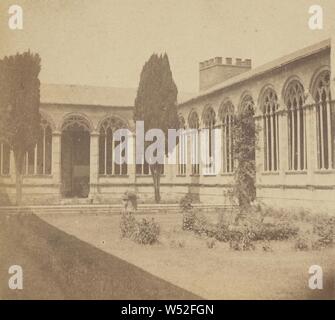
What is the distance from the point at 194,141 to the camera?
22.9 m

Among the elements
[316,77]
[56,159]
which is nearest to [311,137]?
[316,77]

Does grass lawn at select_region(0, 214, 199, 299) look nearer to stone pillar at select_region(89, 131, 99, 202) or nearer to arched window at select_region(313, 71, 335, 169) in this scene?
arched window at select_region(313, 71, 335, 169)

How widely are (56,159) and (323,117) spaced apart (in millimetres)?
16238

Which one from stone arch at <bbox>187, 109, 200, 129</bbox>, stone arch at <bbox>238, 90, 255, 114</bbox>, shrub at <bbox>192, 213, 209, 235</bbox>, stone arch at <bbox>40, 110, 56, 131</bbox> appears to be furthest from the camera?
stone arch at <bbox>40, 110, 56, 131</bbox>

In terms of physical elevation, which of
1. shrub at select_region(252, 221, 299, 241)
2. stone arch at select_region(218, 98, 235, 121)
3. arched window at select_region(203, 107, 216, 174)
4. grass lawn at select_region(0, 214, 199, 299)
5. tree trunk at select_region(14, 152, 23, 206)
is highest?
stone arch at select_region(218, 98, 235, 121)

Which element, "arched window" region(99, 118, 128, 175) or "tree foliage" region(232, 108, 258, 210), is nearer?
"tree foliage" region(232, 108, 258, 210)

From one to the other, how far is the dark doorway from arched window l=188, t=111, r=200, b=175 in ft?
25.8

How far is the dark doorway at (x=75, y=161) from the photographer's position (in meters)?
31.2

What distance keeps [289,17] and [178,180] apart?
13254 millimetres

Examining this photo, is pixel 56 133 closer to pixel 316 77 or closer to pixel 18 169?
pixel 18 169

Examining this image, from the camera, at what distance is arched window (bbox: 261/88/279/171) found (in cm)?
2059

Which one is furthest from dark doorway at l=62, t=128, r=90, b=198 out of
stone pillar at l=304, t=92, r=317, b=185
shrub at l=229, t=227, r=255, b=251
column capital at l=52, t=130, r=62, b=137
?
shrub at l=229, t=227, r=255, b=251

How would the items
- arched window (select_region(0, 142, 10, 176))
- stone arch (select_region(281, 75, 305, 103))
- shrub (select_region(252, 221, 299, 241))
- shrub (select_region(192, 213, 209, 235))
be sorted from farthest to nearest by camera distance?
stone arch (select_region(281, 75, 305, 103)), arched window (select_region(0, 142, 10, 176)), shrub (select_region(192, 213, 209, 235)), shrub (select_region(252, 221, 299, 241))

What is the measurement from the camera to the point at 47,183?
85.6 feet
